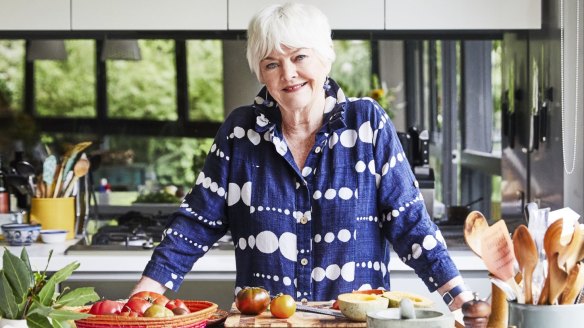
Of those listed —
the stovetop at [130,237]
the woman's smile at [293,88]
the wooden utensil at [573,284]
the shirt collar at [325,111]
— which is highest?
the woman's smile at [293,88]

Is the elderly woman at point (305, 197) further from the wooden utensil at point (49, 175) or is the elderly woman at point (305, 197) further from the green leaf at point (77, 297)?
the wooden utensil at point (49, 175)

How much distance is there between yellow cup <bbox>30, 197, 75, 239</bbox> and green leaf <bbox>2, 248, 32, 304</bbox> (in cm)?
235

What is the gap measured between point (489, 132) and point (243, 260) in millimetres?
2413

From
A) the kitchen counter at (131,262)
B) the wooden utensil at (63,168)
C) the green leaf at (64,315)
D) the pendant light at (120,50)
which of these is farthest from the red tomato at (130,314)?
the pendant light at (120,50)

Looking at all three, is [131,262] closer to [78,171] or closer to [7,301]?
[78,171]

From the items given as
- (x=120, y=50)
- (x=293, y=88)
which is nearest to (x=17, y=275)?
(x=293, y=88)

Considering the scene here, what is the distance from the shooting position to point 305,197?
2.43m

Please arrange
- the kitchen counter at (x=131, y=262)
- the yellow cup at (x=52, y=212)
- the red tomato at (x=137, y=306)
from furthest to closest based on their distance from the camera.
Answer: the yellow cup at (x=52, y=212), the kitchen counter at (x=131, y=262), the red tomato at (x=137, y=306)

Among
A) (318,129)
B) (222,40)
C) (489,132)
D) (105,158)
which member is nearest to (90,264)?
(105,158)

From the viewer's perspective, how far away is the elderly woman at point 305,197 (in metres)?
2.38

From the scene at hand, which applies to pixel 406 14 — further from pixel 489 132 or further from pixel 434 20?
pixel 489 132

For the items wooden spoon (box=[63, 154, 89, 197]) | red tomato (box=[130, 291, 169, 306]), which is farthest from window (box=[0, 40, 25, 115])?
red tomato (box=[130, 291, 169, 306])

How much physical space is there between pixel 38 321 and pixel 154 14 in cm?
243

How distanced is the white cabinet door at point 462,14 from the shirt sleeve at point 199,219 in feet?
5.65
